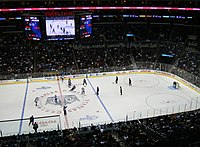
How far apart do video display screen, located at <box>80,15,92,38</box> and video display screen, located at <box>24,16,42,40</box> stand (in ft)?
13.2

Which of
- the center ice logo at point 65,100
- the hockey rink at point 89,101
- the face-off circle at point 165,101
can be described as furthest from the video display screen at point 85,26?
the face-off circle at point 165,101

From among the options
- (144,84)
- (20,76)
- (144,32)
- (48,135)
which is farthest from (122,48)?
(48,135)

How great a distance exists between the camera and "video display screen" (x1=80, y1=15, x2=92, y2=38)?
1014 inches

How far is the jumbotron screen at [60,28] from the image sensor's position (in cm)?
2494

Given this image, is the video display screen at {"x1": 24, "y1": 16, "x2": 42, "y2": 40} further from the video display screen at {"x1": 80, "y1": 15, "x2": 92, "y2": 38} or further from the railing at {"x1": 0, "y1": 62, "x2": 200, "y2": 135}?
the railing at {"x1": 0, "y1": 62, "x2": 200, "y2": 135}

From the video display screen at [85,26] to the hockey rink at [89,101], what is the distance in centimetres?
536

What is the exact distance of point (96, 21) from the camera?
150 feet

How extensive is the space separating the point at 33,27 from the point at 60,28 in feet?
8.23

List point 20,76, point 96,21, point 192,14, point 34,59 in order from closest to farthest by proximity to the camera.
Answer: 1. point 20,76
2. point 34,59
3. point 192,14
4. point 96,21

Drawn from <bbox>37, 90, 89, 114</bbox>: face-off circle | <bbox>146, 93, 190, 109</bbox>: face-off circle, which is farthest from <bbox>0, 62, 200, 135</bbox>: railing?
<bbox>37, 90, 89, 114</bbox>: face-off circle

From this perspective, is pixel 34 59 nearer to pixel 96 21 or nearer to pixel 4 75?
pixel 4 75

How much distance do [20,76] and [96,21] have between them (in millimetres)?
20014

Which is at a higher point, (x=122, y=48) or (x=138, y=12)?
(x=138, y=12)

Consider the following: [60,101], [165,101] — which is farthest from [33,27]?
[165,101]
